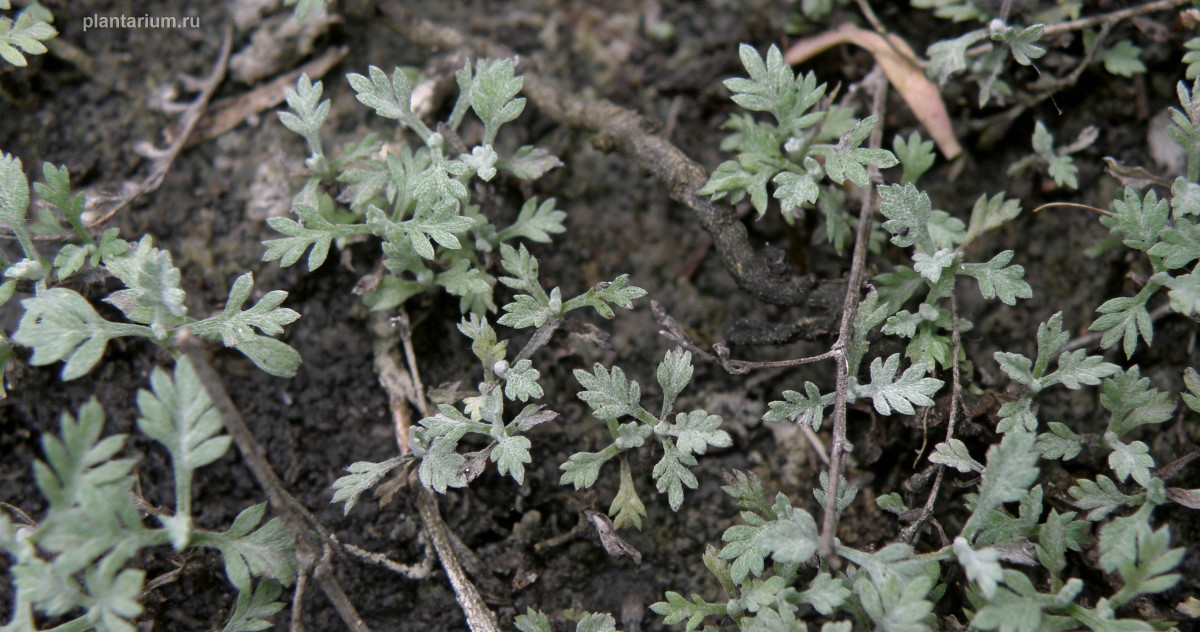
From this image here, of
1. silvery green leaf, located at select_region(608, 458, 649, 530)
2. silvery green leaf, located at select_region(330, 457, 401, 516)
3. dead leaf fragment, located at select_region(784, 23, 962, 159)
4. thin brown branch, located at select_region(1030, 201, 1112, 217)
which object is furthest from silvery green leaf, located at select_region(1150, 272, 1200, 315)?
silvery green leaf, located at select_region(330, 457, 401, 516)

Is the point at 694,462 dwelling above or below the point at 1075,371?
below

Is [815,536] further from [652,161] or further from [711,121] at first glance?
[711,121]

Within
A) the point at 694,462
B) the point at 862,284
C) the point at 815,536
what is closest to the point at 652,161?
the point at 862,284

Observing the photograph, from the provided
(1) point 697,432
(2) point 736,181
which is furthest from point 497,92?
(1) point 697,432

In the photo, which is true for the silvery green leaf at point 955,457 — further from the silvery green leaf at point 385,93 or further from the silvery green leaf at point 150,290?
the silvery green leaf at point 150,290

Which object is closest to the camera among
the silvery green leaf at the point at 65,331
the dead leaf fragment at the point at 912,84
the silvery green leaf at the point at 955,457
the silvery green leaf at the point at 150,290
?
the silvery green leaf at the point at 65,331

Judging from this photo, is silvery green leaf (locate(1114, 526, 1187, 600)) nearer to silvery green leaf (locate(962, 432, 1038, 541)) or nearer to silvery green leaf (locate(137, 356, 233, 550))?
silvery green leaf (locate(962, 432, 1038, 541))

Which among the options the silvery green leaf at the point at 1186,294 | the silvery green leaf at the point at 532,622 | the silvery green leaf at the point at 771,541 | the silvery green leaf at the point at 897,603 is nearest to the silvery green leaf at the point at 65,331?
the silvery green leaf at the point at 532,622
